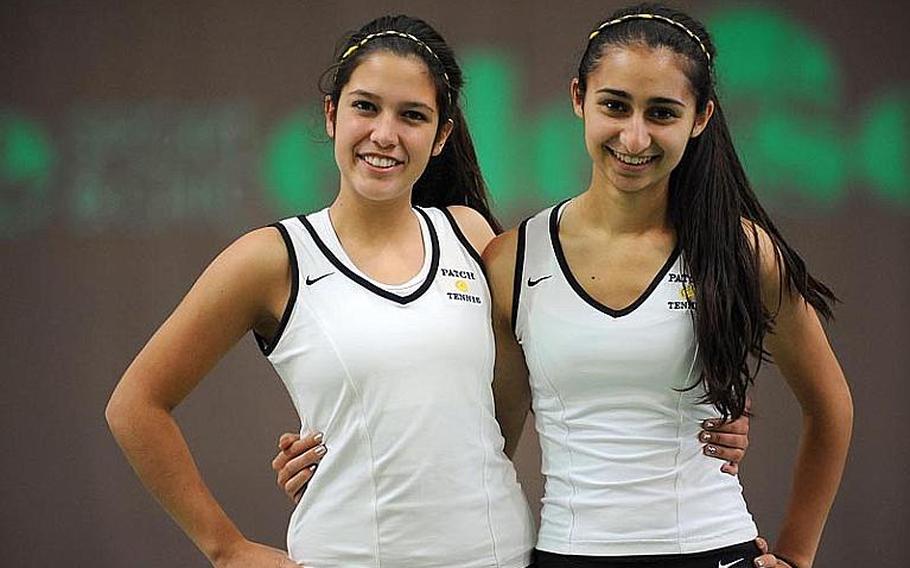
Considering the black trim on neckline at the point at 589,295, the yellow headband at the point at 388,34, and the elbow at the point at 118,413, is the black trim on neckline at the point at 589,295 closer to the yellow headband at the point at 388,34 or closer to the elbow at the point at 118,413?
the yellow headband at the point at 388,34

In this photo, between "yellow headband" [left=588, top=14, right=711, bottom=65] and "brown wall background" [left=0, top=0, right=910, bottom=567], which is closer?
"yellow headband" [left=588, top=14, right=711, bottom=65]

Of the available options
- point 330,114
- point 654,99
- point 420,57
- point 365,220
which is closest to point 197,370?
point 365,220

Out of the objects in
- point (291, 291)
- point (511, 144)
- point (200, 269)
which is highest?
point (511, 144)

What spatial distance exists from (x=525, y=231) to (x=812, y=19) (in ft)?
8.31

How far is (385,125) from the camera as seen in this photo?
207 centimetres

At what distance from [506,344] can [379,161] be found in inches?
15.5

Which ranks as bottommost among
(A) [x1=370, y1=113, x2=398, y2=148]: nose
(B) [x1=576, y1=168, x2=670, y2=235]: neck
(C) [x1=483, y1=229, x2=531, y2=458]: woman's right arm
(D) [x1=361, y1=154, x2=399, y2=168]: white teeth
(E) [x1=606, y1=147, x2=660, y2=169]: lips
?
(C) [x1=483, y1=229, x2=531, y2=458]: woman's right arm

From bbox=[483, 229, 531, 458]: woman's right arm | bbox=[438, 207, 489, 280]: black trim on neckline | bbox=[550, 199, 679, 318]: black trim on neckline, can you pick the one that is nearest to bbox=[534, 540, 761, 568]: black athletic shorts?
bbox=[483, 229, 531, 458]: woman's right arm

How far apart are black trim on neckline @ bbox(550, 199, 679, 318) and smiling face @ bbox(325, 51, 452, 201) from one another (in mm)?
264

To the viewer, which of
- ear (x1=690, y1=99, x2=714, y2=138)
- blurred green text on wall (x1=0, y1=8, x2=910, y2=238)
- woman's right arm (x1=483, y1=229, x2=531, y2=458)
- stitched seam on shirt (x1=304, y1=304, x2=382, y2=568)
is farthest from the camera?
blurred green text on wall (x1=0, y1=8, x2=910, y2=238)

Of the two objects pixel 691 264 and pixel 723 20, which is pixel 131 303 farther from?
pixel 691 264

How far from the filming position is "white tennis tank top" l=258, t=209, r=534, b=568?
201 centimetres

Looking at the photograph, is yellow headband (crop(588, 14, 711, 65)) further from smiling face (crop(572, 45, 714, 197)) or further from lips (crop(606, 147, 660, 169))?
lips (crop(606, 147, 660, 169))

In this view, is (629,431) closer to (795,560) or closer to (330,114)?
(795,560)
